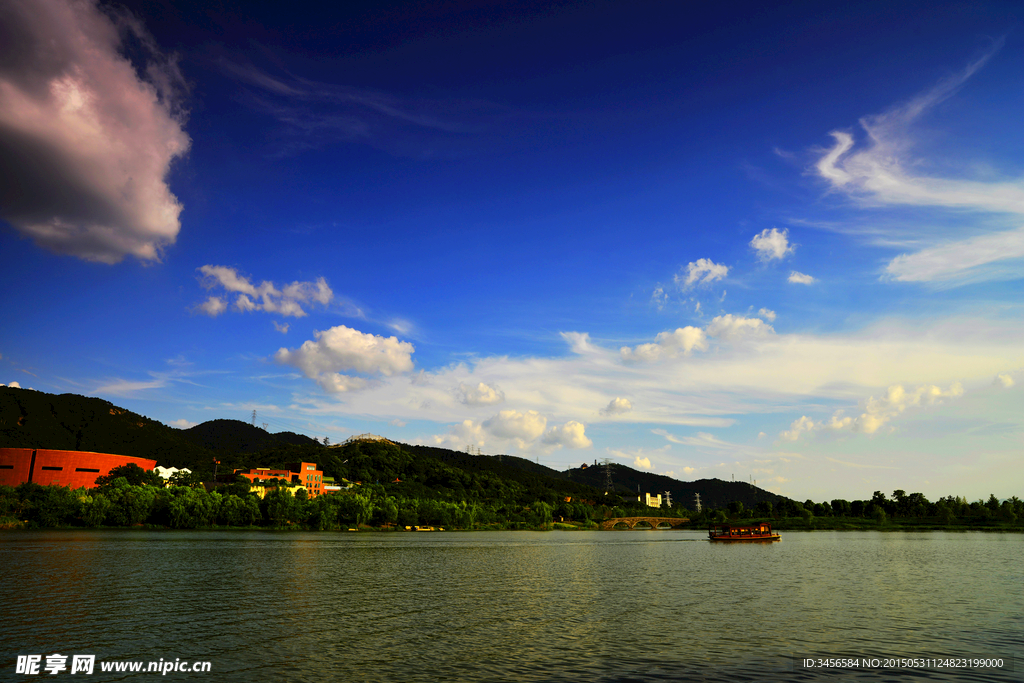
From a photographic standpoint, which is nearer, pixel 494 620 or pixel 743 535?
pixel 494 620

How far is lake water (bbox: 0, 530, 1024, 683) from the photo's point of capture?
1228 inches

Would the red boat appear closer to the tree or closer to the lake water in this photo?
the lake water

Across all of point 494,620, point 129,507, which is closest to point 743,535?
point 494,620

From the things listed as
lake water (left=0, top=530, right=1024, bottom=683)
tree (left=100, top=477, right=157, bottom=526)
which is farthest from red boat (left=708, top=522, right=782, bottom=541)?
tree (left=100, top=477, right=157, bottom=526)

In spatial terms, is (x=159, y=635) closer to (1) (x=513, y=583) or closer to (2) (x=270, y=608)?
(2) (x=270, y=608)

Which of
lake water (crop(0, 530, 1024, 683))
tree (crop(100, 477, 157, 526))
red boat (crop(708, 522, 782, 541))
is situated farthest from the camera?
red boat (crop(708, 522, 782, 541))

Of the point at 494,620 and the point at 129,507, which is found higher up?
the point at 494,620

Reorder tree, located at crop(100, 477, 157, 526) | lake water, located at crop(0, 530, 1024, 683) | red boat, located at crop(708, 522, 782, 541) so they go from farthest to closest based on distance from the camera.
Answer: red boat, located at crop(708, 522, 782, 541), tree, located at crop(100, 477, 157, 526), lake water, located at crop(0, 530, 1024, 683)

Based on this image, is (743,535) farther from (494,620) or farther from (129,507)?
(129,507)

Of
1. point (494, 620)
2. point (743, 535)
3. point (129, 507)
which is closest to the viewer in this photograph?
point (494, 620)

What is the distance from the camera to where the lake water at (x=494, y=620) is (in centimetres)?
3120

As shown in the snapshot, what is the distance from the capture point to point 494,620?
44.8 m

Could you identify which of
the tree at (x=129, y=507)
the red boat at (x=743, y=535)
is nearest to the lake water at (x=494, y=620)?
the tree at (x=129, y=507)

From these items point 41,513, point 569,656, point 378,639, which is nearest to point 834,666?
point 569,656
